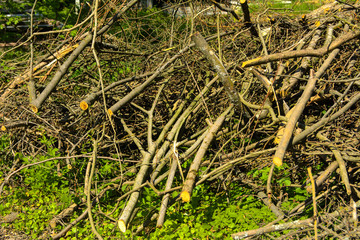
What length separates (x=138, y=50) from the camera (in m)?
5.03

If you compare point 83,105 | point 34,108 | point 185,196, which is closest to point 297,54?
point 185,196

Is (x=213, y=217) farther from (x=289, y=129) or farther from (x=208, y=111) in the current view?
(x=289, y=129)

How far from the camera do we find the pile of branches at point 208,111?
9.20ft

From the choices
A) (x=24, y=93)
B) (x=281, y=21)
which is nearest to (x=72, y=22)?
(x=24, y=93)

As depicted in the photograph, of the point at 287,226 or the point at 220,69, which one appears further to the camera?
the point at 220,69

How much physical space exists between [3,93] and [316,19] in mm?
4443

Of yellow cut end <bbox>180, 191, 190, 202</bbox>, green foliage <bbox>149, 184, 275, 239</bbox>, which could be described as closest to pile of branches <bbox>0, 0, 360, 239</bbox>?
yellow cut end <bbox>180, 191, 190, 202</bbox>

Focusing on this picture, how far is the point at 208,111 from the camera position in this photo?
3.61m

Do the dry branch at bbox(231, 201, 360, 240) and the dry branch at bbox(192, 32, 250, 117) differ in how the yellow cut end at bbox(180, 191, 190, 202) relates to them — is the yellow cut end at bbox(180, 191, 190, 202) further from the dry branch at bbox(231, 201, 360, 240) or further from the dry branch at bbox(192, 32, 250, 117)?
the dry branch at bbox(192, 32, 250, 117)

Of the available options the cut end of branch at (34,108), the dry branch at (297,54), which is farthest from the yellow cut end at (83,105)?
the dry branch at (297,54)

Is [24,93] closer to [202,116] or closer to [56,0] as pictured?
[202,116]

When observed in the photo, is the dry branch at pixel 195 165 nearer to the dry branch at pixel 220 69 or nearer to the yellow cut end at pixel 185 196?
the yellow cut end at pixel 185 196

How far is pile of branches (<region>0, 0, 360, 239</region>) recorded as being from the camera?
2803mm

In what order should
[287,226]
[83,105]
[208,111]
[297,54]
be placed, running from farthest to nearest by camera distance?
1. [208,111]
2. [83,105]
3. [297,54]
4. [287,226]
